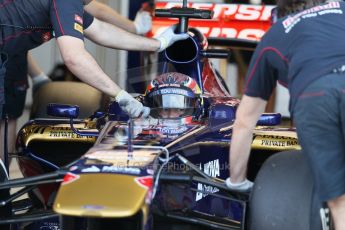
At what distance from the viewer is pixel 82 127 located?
547 centimetres

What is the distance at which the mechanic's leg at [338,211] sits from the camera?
3.91 metres

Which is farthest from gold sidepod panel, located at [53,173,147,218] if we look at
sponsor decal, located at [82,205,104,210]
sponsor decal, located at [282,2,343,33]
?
sponsor decal, located at [282,2,343,33]

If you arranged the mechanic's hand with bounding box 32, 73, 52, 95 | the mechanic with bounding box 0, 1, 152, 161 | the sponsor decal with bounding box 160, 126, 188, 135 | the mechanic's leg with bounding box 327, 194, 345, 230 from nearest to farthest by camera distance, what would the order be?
the mechanic's leg with bounding box 327, 194, 345, 230
the sponsor decal with bounding box 160, 126, 188, 135
the mechanic with bounding box 0, 1, 152, 161
the mechanic's hand with bounding box 32, 73, 52, 95

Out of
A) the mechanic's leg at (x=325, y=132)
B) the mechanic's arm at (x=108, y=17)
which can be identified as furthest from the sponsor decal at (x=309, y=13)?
the mechanic's arm at (x=108, y=17)

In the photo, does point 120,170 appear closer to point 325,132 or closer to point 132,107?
point 325,132

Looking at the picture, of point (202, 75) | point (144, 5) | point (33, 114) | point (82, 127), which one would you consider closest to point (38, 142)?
point (82, 127)

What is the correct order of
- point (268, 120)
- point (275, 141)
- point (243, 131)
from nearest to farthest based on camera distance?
1. point (243, 131)
2. point (268, 120)
3. point (275, 141)

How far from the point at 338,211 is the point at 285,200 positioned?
0.80 feet

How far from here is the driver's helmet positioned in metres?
5.11

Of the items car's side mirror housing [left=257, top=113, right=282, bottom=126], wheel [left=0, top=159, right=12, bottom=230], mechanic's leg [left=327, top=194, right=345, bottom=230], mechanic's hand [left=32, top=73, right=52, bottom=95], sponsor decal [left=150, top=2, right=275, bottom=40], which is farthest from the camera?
sponsor decal [left=150, top=2, right=275, bottom=40]

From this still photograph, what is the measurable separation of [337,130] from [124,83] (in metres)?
2.15

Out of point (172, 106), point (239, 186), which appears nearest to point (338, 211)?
point (239, 186)

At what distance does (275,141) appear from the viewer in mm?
5047

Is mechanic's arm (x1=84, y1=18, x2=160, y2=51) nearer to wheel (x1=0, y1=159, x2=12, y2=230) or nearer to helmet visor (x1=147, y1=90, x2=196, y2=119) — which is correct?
helmet visor (x1=147, y1=90, x2=196, y2=119)
